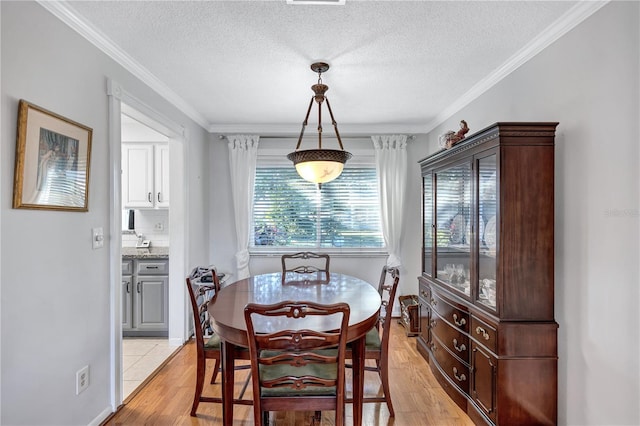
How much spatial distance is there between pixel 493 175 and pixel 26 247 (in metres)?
2.53

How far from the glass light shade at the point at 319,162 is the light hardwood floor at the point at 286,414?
65.1 inches

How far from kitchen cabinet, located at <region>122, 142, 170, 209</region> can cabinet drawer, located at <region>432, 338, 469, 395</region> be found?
127 inches

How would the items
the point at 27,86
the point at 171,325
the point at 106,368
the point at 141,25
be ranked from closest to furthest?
the point at 27,86
the point at 141,25
the point at 106,368
the point at 171,325

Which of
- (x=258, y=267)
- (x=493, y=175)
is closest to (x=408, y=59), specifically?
(x=493, y=175)

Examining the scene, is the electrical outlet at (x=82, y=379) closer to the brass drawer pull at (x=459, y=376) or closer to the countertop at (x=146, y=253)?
the countertop at (x=146, y=253)

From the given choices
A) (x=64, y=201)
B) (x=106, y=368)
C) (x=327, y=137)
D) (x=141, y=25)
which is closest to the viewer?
(x=64, y=201)

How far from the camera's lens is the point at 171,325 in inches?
130

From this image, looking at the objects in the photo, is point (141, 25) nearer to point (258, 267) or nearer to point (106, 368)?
point (106, 368)

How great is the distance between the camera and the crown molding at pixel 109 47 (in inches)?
66.1

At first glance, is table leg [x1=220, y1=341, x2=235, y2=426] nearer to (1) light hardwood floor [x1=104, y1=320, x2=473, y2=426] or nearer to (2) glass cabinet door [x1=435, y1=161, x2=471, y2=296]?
(1) light hardwood floor [x1=104, y1=320, x2=473, y2=426]

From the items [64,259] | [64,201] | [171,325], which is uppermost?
[64,201]

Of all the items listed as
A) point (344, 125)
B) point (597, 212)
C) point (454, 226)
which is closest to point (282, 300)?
point (454, 226)

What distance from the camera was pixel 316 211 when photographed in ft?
13.7

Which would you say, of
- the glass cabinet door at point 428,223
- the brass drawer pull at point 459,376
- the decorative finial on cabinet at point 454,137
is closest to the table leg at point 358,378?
the brass drawer pull at point 459,376
